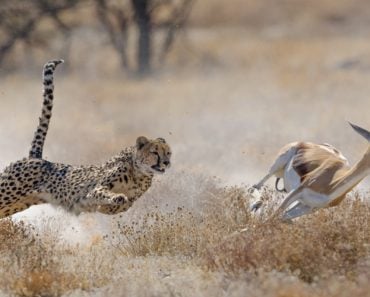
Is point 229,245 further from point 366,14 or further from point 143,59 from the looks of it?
point 366,14

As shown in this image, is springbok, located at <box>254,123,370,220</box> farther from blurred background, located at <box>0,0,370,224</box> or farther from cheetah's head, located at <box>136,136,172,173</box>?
blurred background, located at <box>0,0,370,224</box>

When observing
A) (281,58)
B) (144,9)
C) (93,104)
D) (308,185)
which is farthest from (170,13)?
(308,185)

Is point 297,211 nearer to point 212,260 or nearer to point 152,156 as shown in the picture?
point 152,156

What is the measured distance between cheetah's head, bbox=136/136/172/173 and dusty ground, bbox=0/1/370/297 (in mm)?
412

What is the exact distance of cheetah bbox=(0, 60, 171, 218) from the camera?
37.4 feet

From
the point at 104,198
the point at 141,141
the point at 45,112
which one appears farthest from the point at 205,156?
the point at 104,198

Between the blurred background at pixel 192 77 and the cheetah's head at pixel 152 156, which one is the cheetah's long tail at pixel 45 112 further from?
the blurred background at pixel 192 77

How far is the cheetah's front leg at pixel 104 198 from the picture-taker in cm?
1110

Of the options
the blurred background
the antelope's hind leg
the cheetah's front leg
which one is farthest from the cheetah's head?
the blurred background

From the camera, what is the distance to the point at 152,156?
1139 centimetres

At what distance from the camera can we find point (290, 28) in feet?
143

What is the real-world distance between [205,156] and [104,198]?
9076 mm

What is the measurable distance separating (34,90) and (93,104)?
3914 mm

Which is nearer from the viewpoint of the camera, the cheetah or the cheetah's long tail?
the cheetah
